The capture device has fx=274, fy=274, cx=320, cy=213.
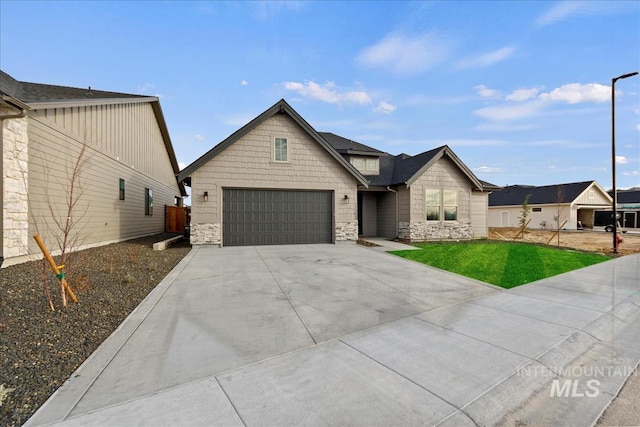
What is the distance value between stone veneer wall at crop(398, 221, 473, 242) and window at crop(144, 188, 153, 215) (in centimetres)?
1525

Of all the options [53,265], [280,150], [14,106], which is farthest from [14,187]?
[280,150]

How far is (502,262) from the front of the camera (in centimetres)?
949

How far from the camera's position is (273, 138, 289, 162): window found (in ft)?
43.3

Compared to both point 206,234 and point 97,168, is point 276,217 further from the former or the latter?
point 97,168

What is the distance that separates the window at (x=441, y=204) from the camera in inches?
611

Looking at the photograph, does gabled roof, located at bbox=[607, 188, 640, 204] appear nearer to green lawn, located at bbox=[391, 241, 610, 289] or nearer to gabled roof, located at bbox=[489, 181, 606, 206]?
gabled roof, located at bbox=[489, 181, 606, 206]

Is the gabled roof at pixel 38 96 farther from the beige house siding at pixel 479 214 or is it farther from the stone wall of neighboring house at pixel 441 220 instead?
the beige house siding at pixel 479 214

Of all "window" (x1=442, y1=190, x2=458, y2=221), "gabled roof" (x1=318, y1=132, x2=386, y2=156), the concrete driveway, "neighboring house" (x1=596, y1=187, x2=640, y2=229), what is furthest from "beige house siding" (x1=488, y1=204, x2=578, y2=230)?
the concrete driveway

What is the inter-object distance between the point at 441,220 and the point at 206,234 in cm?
1257

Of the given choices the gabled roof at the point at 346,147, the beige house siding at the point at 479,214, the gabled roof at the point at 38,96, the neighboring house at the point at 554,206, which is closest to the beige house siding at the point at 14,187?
the gabled roof at the point at 38,96

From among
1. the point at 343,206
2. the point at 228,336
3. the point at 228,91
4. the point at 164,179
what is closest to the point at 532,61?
the point at 343,206

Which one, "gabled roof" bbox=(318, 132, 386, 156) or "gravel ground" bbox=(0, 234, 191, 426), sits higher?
"gabled roof" bbox=(318, 132, 386, 156)

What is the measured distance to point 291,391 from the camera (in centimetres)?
256

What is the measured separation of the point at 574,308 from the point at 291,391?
18.4 feet
